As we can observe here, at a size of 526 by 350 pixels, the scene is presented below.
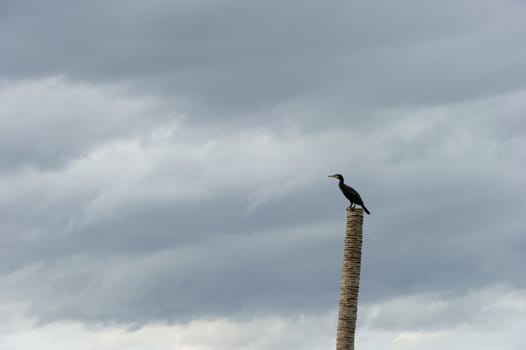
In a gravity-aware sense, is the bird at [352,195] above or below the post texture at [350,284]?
above

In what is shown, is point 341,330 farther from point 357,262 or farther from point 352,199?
point 352,199

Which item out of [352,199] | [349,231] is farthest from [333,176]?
[349,231]

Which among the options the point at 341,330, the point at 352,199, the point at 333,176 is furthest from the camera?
the point at 333,176

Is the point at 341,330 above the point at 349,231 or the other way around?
the other way around

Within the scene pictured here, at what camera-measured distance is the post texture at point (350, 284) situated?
161 ft

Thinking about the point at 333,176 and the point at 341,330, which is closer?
the point at 341,330

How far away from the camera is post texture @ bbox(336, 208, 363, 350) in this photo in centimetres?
4919

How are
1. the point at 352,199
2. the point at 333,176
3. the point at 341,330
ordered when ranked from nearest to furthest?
the point at 341,330 → the point at 352,199 → the point at 333,176

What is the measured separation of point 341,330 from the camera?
49.2 metres

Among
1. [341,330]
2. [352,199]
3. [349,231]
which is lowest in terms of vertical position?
[341,330]

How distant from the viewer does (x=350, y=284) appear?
4944cm

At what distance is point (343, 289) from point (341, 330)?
1.70 m

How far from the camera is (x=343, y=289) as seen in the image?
4953 cm

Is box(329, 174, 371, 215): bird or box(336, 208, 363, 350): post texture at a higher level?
box(329, 174, 371, 215): bird
